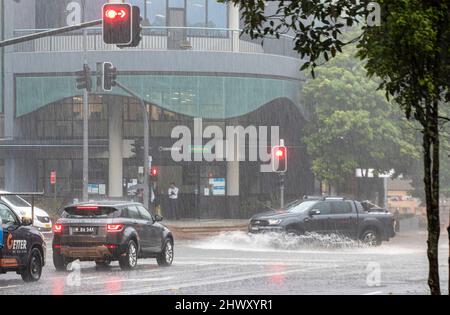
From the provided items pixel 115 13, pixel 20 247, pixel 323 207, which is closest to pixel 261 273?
pixel 20 247

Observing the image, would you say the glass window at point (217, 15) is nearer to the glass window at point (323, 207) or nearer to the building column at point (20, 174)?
the building column at point (20, 174)

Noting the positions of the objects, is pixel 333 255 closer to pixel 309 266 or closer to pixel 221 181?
pixel 309 266

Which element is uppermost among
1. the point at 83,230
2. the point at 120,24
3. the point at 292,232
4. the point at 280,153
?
the point at 120,24

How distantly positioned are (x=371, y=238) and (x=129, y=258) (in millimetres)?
12846

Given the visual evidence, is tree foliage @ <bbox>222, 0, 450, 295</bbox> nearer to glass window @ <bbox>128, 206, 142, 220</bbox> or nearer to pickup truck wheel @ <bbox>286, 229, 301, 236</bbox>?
glass window @ <bbox>128, 206, 142, 220</bbox>

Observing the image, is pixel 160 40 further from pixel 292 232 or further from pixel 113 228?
pixel 113 228

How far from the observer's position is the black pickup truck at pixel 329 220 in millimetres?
31984

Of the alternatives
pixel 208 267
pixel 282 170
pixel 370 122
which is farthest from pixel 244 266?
pixel 370 122

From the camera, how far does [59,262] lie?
76.0 ft

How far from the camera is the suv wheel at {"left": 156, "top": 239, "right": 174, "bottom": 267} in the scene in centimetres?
2520

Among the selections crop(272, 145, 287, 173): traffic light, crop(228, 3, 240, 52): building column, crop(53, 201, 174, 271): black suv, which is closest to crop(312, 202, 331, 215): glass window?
crop(272, 145, 287, 173): traffic light

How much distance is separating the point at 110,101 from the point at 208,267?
28604 mm

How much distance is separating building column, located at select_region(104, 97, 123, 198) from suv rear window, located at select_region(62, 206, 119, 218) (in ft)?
91.4

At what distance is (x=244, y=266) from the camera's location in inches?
987
